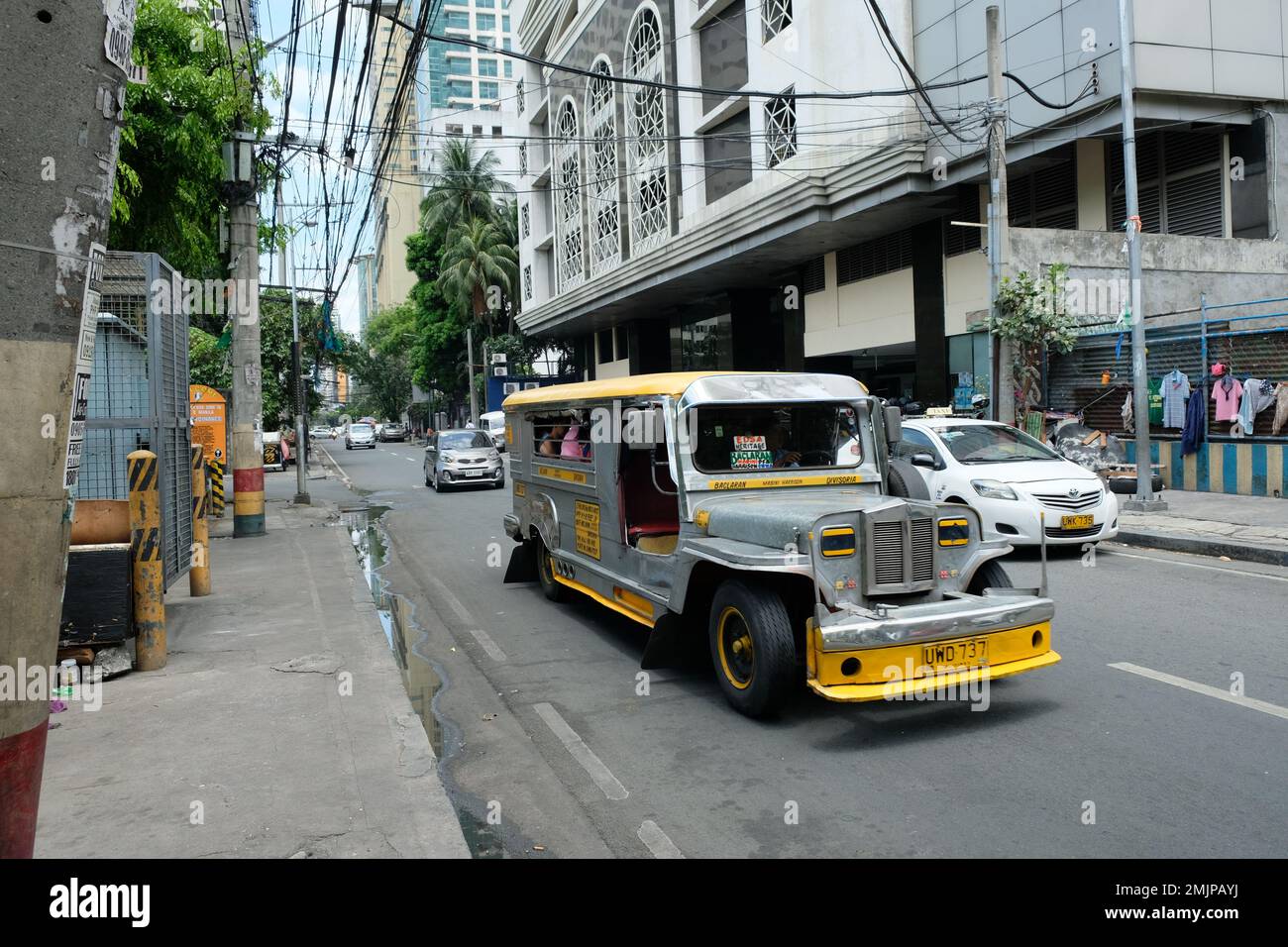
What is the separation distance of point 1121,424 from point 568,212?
25932mm

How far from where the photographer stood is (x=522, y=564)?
407 inches

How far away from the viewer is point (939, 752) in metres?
4.94

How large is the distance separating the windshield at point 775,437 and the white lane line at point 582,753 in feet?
6.28

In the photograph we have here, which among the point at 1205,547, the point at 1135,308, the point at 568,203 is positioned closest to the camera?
the point at 1205,547

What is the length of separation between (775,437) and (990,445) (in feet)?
19.9

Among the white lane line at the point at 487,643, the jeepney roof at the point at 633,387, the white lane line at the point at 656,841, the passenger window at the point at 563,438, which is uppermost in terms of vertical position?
the jeepney roof at the point at 633,387

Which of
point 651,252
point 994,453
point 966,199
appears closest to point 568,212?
point 651,252

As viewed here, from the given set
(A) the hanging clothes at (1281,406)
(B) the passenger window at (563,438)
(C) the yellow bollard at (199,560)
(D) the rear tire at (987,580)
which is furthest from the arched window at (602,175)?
(D) the rear tire at (987,580)

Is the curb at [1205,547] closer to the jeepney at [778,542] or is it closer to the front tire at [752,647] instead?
the jeepney at [778,542]

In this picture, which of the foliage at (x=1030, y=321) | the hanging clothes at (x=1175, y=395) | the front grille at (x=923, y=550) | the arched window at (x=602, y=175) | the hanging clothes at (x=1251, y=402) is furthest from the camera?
the arched window at (x=602, y=175)

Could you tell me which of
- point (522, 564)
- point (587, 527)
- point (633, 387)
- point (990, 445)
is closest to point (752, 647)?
point (633, 387)

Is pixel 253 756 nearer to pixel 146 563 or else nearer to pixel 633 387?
pixel 146 563

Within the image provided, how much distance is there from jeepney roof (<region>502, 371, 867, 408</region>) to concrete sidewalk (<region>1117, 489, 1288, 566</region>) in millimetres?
6193

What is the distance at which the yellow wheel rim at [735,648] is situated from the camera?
5.60 meters
